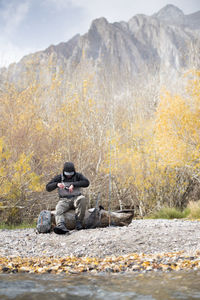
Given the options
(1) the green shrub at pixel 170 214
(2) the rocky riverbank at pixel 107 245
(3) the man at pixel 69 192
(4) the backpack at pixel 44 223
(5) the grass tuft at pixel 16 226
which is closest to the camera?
(2) the rocky riverbank at pixel 107 245

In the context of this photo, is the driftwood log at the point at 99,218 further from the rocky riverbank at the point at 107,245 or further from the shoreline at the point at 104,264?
the shoreline at the point at 104,264

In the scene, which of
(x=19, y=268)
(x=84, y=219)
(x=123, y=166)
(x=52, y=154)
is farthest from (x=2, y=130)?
(x=19, y=268)

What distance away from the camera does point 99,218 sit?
6926mm

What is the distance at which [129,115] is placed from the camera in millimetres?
13109

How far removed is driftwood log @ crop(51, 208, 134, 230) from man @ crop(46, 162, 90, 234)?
0.16m

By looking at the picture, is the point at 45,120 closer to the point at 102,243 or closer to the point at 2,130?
the point at 2,130

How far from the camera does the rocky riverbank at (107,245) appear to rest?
499cm

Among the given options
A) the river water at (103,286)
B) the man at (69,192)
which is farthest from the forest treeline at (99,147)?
the river water at (103,286)

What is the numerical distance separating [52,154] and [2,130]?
1.33 m

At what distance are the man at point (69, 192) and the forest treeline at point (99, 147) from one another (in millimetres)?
1133

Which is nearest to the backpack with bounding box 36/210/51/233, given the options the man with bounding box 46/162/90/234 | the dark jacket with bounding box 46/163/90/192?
the man with bounding box 46/162/90/234

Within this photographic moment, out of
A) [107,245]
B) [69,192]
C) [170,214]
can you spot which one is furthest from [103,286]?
[170,214]

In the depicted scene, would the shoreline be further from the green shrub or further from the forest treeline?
the green shrub

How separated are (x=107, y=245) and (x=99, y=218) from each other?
1567 millimetres
